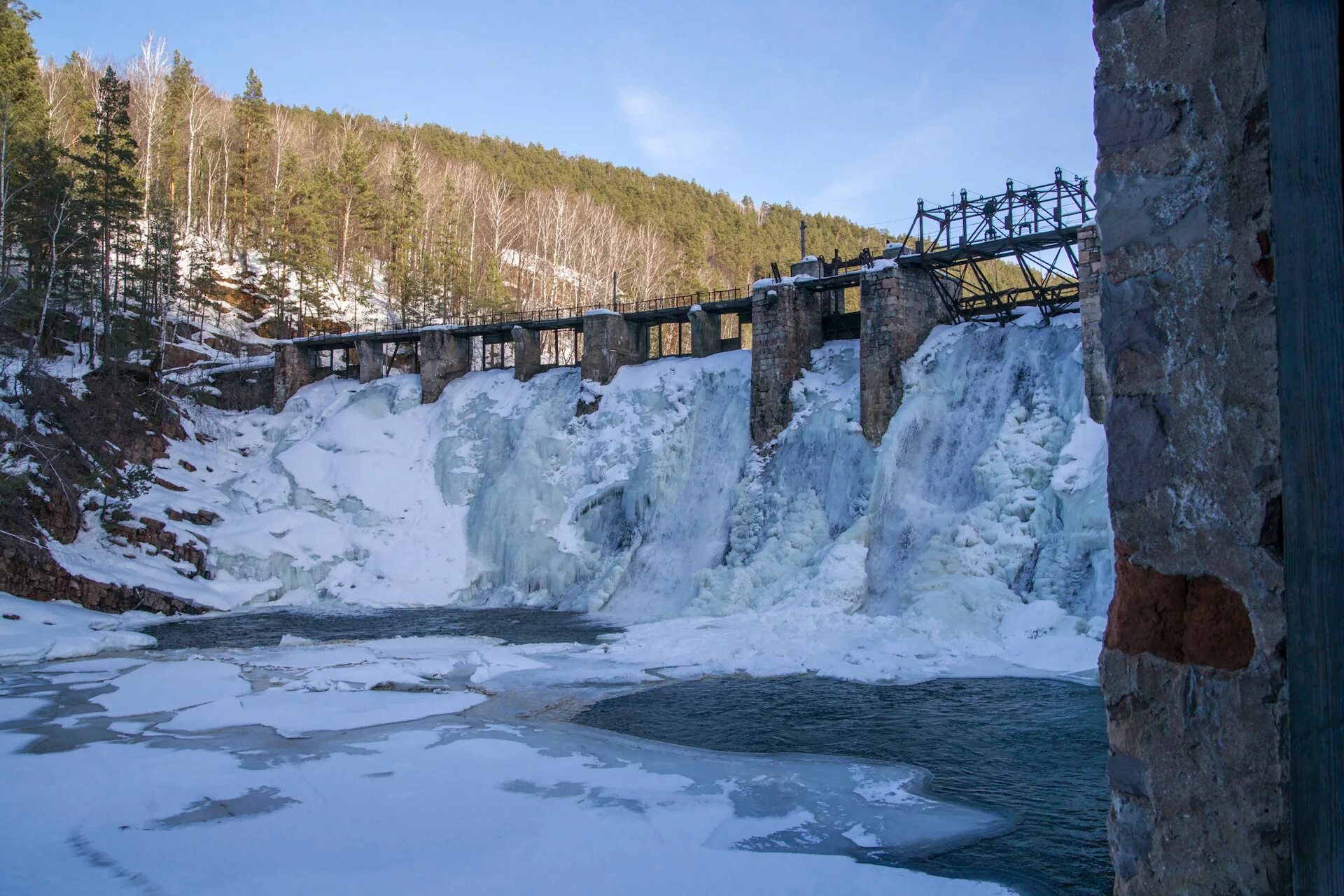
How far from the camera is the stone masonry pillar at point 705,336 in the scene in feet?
79.6

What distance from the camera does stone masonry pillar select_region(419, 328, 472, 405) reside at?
93.4ft

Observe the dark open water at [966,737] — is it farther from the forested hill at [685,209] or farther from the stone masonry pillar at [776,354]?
the forested hill at [685,209]

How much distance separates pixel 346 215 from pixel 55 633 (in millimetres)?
37724

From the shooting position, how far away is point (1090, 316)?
14.9 m

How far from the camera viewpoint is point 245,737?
8109 mm

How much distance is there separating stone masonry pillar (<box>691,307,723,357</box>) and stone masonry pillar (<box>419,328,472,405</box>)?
28.6ft

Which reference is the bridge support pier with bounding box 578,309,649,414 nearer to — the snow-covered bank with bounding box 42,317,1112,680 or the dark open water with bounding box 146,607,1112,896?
the snow-covered bank with bounding box 42,317,1112,680

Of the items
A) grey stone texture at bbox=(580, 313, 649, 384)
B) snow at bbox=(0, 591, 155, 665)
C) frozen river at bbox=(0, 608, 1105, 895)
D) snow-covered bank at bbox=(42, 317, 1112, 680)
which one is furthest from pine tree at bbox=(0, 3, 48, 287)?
grey stone texture at bbox=(580, 313, 649, 384)

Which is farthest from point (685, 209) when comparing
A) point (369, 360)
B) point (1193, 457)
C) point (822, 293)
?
point (1193, 457)

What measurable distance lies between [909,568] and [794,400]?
559 centimetres

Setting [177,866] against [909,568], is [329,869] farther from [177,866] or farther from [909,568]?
[909,568]

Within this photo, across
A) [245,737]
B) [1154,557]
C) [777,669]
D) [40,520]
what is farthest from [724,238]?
[1154,557]

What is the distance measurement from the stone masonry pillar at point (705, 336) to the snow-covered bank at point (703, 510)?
1.66 feet

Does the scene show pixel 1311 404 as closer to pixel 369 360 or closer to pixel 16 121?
pixel 369 360
